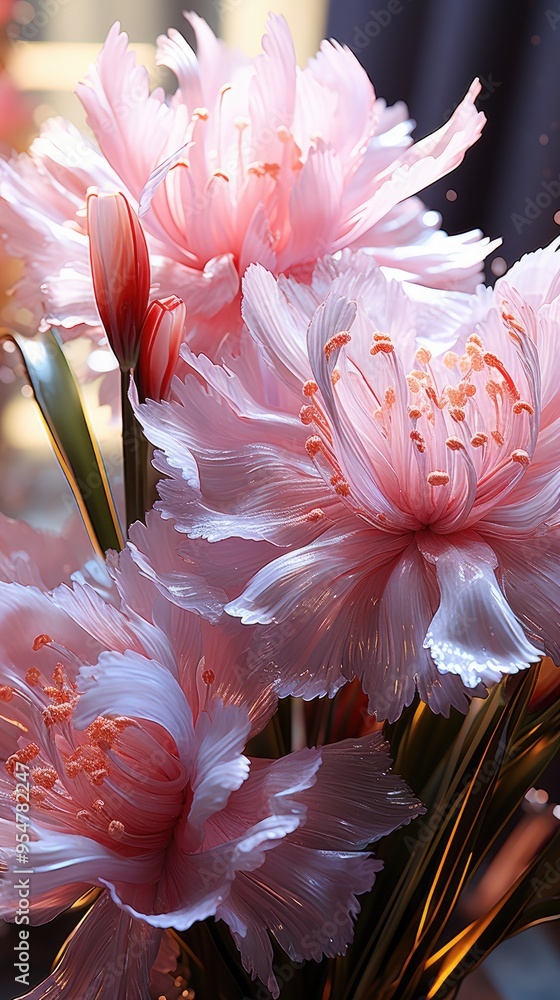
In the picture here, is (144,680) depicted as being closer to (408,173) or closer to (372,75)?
(408,173)

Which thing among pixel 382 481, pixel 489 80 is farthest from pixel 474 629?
pixel 489 80

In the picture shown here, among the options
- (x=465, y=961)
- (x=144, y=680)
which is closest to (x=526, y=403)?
(x=144, y=680)

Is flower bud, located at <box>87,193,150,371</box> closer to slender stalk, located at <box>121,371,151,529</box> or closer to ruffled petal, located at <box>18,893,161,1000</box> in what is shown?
slender stalk, located at <box>121,371,151,529</box>

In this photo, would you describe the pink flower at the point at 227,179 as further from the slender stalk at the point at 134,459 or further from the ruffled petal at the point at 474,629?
the ruffled petal at the point at 474,629

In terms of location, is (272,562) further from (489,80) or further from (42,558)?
(489,80)

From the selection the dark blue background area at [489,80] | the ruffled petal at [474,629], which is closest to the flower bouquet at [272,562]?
the ruffled petal at [474,629]

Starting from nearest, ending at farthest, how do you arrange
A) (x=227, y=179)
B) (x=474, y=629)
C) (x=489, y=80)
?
(x=474, y=629)
(x=227, y=179)
(x=489, y=80)

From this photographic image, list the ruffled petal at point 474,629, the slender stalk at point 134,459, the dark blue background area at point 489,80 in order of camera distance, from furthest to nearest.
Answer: the dark blue background area at point 489,80 < the slender stalk at point 134,459 < the ruffled petal at point 474,629
